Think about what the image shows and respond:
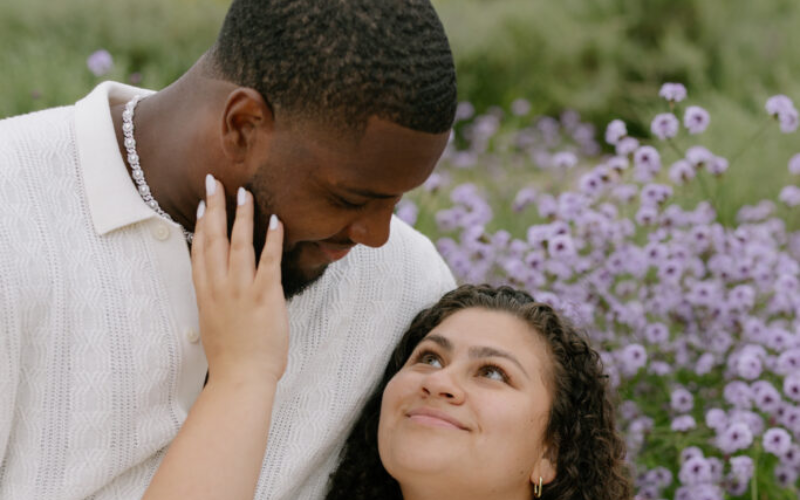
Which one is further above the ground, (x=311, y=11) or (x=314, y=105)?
(x=311, y=11)

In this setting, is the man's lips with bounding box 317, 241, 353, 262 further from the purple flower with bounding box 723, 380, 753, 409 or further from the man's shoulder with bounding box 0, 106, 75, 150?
the purple flower with bounding box 723, 380, 753, 409

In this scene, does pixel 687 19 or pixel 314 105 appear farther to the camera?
pixel 687 19

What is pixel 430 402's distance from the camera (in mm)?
2197

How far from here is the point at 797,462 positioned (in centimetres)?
272

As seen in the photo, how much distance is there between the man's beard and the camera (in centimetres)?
181

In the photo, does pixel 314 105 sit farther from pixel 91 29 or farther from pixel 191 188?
pixel 91 29

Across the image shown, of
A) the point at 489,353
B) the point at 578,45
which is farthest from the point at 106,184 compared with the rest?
the point at 578,45

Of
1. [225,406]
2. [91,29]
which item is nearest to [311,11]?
[225,406]

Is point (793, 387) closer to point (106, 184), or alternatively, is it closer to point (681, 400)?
point (681, 400)

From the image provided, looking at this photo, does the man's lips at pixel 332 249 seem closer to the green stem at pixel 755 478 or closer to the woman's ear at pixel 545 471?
the woman's ear at pixel 545 471

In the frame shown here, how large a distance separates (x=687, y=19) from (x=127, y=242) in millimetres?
7000

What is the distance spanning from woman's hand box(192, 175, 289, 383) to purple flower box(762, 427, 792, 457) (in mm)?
1527

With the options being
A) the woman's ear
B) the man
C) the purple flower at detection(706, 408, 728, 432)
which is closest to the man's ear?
the man

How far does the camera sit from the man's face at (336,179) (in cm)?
166
